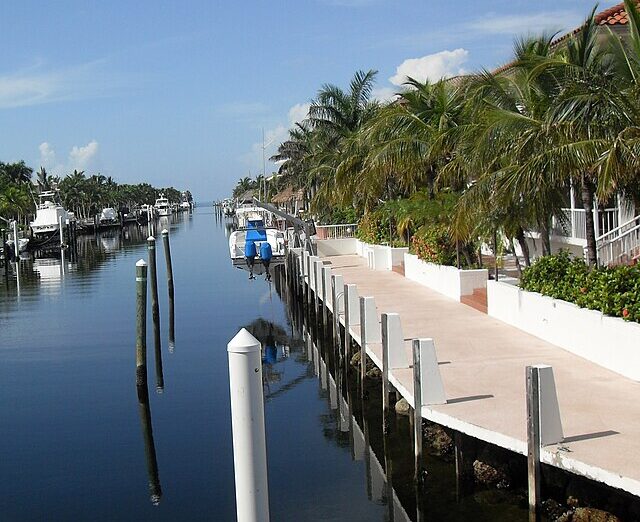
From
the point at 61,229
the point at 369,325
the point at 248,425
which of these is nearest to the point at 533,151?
the point at 369,325

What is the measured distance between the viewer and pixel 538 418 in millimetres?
8203

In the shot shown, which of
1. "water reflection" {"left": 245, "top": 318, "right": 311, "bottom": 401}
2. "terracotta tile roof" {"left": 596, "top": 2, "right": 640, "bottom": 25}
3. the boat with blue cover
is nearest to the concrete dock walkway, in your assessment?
"water reflection" {"left": 245, "top": 318, "right": 311, "bottom": 401}

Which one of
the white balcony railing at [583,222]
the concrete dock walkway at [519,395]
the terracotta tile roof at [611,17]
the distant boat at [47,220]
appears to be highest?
the terracotta tile roof at [611,17]

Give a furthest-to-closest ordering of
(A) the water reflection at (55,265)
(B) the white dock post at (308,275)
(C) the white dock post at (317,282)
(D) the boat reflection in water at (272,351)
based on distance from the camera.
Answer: (A) the water reflection at (55,265)
(B) the white dock post at (308,275)
(C) the white dock post at (317,282)
(D) the boat reflection in water at (272,351)

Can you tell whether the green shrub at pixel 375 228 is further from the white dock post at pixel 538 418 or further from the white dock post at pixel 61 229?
the white dock post at pixel 61 229

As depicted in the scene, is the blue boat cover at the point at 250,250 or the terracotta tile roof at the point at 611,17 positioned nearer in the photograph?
the terracotta tile roof at the point at 611,17

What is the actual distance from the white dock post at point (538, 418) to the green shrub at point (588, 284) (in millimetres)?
3586

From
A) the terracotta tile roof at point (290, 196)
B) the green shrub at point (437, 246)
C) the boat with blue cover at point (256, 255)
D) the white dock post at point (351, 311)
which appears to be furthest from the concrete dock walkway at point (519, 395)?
the terracotta tile roof at point (290, 196)

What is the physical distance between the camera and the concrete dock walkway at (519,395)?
8039 mm

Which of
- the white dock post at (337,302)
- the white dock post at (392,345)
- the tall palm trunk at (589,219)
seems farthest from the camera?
the white dock post at (337,302)

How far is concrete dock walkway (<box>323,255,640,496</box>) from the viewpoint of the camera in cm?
804

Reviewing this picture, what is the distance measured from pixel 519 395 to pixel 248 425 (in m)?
5.52

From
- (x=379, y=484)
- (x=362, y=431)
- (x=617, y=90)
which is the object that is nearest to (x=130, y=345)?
(x=362, y=431)

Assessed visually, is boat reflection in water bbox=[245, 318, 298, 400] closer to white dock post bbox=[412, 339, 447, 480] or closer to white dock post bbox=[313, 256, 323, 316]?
white dock post bbox=[313, 256, 323, 316]
